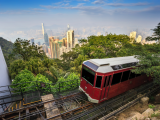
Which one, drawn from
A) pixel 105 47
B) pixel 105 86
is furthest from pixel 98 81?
pixel 105 47

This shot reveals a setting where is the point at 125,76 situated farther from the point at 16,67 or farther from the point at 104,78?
the point at 16,67

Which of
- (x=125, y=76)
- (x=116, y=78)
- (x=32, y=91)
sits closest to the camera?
(x=116, y=78)

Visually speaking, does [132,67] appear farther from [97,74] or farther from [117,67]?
[97,74]

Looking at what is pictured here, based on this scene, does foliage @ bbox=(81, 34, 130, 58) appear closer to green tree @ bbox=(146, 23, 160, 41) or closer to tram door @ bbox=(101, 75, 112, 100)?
green tree @ bbox=(146, 23, 160, 41)

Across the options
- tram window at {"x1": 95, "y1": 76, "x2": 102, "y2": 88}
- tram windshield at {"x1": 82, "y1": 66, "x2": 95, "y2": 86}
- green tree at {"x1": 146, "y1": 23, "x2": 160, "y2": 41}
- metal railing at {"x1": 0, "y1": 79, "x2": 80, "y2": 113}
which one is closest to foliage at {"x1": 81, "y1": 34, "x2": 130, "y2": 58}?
green tree at {"x1": 146, "y1": 23, "x2": 160, "y2": 41}

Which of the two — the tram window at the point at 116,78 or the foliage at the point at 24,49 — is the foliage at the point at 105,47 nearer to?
the tram window at the point at 116,78

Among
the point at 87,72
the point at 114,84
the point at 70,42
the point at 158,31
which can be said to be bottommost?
the point at 70,42

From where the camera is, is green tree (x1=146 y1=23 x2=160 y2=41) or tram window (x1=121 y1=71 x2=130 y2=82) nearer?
tram window (x1=121 y1=71 x2=130 y2=82)

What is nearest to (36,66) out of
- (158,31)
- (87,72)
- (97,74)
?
(87,72)
